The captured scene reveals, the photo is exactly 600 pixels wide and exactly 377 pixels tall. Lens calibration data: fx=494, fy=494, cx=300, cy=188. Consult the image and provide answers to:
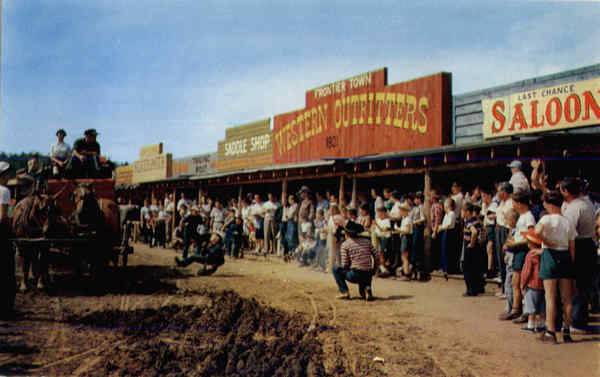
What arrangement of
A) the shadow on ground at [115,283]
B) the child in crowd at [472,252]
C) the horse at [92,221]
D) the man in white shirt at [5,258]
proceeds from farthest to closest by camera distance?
the shadow on ground at [115,283]
the horse at [92,221]
the child in crowd at [472,252]
the man in white shirt at [5,258]

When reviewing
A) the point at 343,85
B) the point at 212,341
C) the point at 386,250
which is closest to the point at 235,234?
the point at 343,85

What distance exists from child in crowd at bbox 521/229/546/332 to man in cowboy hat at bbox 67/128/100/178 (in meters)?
8.94

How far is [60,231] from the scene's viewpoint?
9.31m

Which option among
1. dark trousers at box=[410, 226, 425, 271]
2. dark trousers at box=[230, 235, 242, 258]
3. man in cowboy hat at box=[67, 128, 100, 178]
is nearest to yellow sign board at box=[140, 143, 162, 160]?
dark trousers at box=[230, 235, 242, 258]

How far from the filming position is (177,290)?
10.0 m

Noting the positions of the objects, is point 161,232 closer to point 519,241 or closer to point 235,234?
point 235,234

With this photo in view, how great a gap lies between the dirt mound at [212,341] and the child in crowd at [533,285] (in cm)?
281

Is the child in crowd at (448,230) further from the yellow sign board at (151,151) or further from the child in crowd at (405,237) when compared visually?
the yellow sign board at (151,151)

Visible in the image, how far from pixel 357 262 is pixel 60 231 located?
5.60 m

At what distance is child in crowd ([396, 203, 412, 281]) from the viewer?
11477 mm

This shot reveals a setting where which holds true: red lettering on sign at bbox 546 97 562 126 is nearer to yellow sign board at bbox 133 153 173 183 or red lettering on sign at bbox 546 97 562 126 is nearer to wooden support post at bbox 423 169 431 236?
wooden support post at bbox 423 169 431 236

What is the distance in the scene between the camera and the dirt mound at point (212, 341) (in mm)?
5164

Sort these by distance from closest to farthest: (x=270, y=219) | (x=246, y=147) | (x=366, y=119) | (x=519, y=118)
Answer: (x=519, y=118) → (x=366, y=119) → (x=270, y=219) → (x=246, y=147)

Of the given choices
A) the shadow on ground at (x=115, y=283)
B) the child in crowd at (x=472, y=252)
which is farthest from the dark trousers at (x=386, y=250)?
the shadow on ground at (x=115, y=283)
